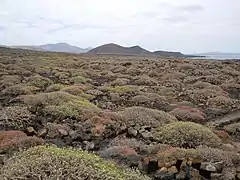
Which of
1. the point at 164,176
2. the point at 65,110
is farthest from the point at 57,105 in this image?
the point at 164,176

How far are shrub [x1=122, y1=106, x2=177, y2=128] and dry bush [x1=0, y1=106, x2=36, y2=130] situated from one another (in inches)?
152

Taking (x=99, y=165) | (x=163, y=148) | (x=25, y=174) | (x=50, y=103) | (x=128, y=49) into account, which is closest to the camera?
(x=25, y=174)

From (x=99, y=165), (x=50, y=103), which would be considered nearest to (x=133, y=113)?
(x=50, y=103)

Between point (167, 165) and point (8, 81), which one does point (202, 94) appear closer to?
point (8, 81)

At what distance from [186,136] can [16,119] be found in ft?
20.7

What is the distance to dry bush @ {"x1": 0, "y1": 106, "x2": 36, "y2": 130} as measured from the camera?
13.9 m

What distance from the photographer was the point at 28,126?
1401 cm

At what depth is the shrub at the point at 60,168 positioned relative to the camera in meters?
8.05

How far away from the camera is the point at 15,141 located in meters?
11.2

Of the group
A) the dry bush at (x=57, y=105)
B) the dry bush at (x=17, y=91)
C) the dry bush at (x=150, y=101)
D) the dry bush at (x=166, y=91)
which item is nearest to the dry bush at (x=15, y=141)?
the dry bush at (x=57, y=105)

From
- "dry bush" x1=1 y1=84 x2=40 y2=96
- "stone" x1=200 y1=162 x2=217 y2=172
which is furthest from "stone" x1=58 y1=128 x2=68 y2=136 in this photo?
"dry bush" x1=1 y1=84 x2=40 y2=96

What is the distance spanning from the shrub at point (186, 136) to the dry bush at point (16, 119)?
4.84 m

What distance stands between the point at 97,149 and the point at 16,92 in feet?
38.0

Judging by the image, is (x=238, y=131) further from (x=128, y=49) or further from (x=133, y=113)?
(x=128, y=49)
